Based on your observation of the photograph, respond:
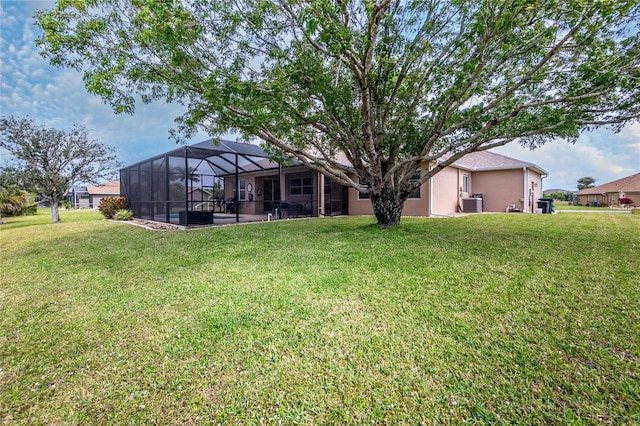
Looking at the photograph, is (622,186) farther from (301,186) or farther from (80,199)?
(80,199)

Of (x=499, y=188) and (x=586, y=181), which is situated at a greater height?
(x=586, y=181)

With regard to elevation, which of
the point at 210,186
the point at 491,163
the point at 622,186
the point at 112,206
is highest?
the point at 491,163

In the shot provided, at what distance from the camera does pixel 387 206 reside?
7758mm

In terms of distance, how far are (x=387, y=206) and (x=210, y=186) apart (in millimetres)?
9716

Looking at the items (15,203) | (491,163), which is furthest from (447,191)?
(15,203)

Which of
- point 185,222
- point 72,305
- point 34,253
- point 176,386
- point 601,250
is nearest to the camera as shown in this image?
point 176,386

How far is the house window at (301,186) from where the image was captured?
14703mm

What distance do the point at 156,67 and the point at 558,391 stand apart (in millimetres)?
7296

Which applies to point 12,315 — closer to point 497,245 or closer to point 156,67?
point 156,67

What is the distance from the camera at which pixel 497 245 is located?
17.8 feet

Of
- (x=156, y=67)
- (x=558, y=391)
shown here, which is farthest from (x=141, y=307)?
(x=156, y=67)

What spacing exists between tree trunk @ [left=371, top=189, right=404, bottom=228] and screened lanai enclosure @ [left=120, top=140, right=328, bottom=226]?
4.35 meters

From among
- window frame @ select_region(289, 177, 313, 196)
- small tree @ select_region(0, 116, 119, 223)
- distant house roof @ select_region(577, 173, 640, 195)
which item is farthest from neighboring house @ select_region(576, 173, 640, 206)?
small tree @ select_region(0, 116, 119, 223)

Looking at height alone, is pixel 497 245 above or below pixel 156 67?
below
